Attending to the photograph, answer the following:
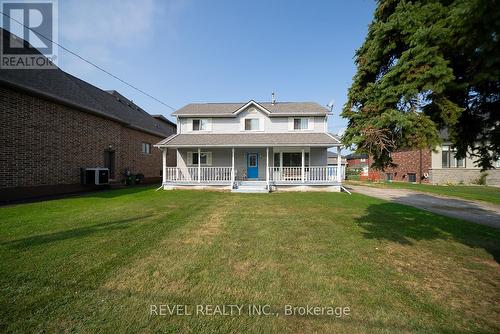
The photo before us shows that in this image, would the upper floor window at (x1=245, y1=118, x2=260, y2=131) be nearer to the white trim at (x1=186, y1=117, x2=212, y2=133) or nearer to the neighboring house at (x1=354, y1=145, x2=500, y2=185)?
the white trim at (x1=186, y1=117, x2=212, y2=133)

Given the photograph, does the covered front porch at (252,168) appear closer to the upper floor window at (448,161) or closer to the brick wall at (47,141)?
the brick wall at (47,141)

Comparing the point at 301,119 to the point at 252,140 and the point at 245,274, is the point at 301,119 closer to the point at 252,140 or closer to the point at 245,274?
the point at 252,140

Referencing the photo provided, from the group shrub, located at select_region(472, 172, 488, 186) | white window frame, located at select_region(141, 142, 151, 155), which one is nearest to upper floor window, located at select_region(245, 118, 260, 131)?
white window frame, located at select_region(141, 142, 151, 155)

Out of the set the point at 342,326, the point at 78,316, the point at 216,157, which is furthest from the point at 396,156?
the point at 78,316

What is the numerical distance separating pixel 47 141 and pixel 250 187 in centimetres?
1165

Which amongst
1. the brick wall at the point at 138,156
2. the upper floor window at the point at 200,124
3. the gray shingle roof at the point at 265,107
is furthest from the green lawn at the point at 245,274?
the brick wall at the point at 138,156

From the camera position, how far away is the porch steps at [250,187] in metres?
14.6

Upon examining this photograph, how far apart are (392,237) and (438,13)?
4888 millimetres

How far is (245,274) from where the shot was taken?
3793 mm

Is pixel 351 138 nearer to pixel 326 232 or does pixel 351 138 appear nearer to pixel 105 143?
pixel 326 232

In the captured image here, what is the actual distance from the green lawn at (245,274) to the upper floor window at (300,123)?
38.0 ft

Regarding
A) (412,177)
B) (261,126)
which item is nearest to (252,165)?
(261,126)

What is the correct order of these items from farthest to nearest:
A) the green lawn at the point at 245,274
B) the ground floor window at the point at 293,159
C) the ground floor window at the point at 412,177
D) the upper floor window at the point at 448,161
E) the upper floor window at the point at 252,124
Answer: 1. the ground floor window at the point at 412,177
2. the upper floor window at the point at 448,161
3. the upper floor window at the point at 252,124
4. the ground floor window at the point at 293,159
5. the green lawn at the point at 245,274

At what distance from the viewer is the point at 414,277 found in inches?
150
